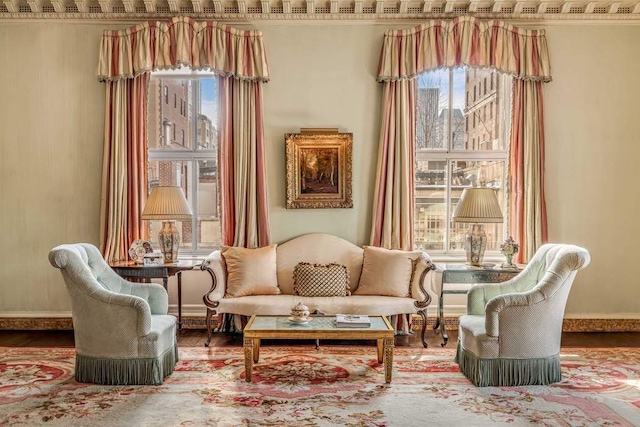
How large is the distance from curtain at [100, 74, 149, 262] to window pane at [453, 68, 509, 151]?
11.1 ft

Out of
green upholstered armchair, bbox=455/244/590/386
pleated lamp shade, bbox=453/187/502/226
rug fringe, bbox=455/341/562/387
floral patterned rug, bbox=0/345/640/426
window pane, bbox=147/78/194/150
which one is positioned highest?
window pane, bbox=147/78/194/150

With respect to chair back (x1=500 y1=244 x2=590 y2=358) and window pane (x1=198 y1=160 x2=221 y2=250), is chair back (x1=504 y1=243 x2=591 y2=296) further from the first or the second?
window pane (x1=198 y1=160 x2=221 y2=250)

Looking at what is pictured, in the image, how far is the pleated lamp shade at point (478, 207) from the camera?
16.6ft

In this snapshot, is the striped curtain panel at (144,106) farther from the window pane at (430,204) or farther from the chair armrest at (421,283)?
the window pane at (430,204)

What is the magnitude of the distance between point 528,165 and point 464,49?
137cm

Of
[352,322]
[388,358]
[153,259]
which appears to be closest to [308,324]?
[352,322]

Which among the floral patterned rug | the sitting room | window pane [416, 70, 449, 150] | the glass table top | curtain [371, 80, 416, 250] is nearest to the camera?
the floral patterned rug

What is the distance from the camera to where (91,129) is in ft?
18.5

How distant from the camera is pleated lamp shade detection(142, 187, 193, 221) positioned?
514 cm

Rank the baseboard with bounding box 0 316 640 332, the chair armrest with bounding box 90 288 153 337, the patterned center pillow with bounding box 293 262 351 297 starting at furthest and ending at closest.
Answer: the baseboard with bounding box 0 316 640 332
the patterned center pillow with bounding box 293 262 351 297
the chair armrest with bounding box 90 288 153 337

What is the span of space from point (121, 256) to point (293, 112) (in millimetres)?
2345

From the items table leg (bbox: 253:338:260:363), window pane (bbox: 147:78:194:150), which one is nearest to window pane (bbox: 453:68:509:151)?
window pane (bbox: 147:78:194:150)

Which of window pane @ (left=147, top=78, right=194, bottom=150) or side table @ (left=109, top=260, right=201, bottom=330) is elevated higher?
window pane @ (left=147, top=78, right=194, bottom=150)

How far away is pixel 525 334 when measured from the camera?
3.86m
